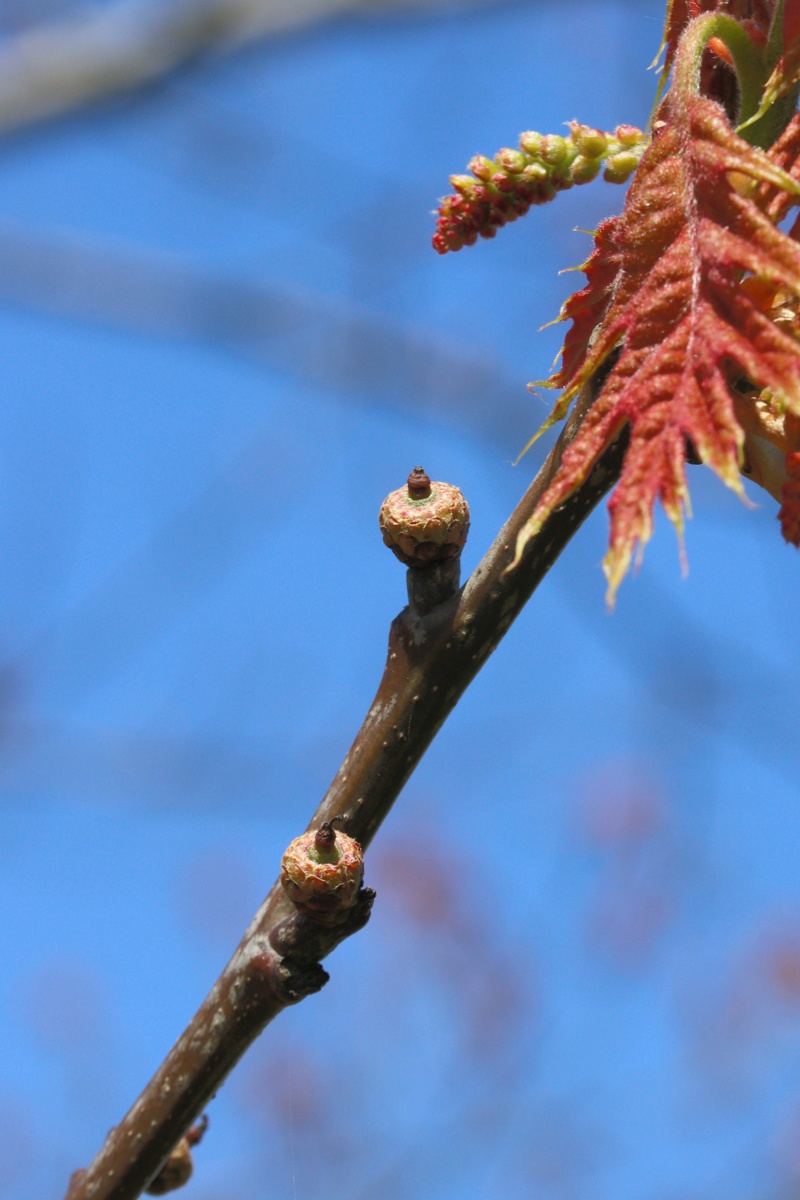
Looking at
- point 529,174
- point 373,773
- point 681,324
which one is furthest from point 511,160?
point 373,773

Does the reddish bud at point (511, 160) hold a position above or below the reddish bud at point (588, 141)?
below

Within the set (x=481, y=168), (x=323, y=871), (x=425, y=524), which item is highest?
(x=481, y=168)

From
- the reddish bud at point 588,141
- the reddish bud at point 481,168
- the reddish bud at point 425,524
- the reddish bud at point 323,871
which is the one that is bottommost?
the reddish bud at point 323,871

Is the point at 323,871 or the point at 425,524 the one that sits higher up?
the point at 425,524

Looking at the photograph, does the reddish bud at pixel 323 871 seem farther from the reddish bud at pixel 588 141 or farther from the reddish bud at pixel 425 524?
the reddish bud at pixel 588 141

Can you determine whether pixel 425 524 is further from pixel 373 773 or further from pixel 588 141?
pixel 588 141

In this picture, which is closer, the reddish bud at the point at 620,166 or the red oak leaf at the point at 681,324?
the red oak leaf at the point at 681,324

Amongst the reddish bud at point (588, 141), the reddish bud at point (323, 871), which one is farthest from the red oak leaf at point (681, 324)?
the reddish bud at point (323, 871)
